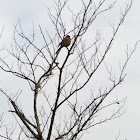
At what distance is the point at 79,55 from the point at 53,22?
755 mm

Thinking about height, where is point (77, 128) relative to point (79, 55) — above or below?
below

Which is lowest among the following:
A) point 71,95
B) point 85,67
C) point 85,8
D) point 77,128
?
point 77,128

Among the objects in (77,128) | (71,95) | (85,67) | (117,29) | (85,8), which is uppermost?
(85,8)

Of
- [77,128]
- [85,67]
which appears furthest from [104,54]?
[77,128]

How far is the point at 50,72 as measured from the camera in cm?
602

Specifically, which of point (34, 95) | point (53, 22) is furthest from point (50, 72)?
point (53, 22)

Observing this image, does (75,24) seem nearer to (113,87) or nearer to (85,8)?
(85,8)

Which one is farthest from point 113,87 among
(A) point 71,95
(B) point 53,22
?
(B) point 53,22

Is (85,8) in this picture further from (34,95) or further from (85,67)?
(34,95)

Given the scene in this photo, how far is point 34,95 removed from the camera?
600 centimetres

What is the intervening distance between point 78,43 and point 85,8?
2.15 feet

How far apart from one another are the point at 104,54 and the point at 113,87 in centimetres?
61

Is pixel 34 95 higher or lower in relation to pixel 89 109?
higher

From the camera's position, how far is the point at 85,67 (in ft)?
19.7
